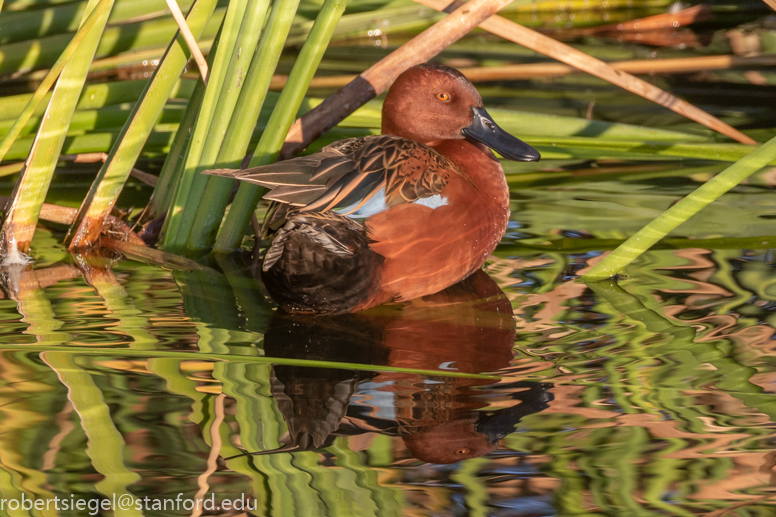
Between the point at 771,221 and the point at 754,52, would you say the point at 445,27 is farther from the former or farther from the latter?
the point at 754,52

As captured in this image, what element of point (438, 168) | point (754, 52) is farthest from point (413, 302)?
point (754, 52)

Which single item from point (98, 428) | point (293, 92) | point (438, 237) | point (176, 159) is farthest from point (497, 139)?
point (98, 428)

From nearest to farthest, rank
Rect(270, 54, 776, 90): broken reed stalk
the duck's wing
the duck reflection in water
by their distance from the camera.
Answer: the duck reflection in water, the duck's wing, Rect(270, 54, 776, 90): broken reed stalk

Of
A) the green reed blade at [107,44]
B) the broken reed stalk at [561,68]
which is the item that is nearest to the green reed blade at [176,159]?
the green reed blade at [107,44]

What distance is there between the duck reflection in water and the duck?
10cm

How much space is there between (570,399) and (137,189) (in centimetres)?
262

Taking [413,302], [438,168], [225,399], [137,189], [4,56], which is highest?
[4,56]

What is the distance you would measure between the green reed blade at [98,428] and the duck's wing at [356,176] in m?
0.72

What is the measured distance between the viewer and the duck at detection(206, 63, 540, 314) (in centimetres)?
267

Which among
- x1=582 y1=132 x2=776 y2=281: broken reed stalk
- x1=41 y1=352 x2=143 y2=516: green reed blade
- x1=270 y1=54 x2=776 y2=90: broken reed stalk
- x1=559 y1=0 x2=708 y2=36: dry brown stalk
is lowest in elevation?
x1=41 y1=352 x2=143 y2=516: green reed blade

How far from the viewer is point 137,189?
4.09 m

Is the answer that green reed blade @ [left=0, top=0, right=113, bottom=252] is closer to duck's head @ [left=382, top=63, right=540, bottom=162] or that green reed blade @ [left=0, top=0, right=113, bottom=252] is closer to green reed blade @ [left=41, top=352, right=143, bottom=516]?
green reed blade @ [left=41, top=352, right=143, bottom=516]

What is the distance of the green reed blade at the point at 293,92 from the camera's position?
3.09 meters

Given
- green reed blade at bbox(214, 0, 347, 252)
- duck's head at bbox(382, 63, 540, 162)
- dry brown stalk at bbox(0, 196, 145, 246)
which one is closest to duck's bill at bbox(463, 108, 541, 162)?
duck's head at bbox(382, 63, 540, 162)
